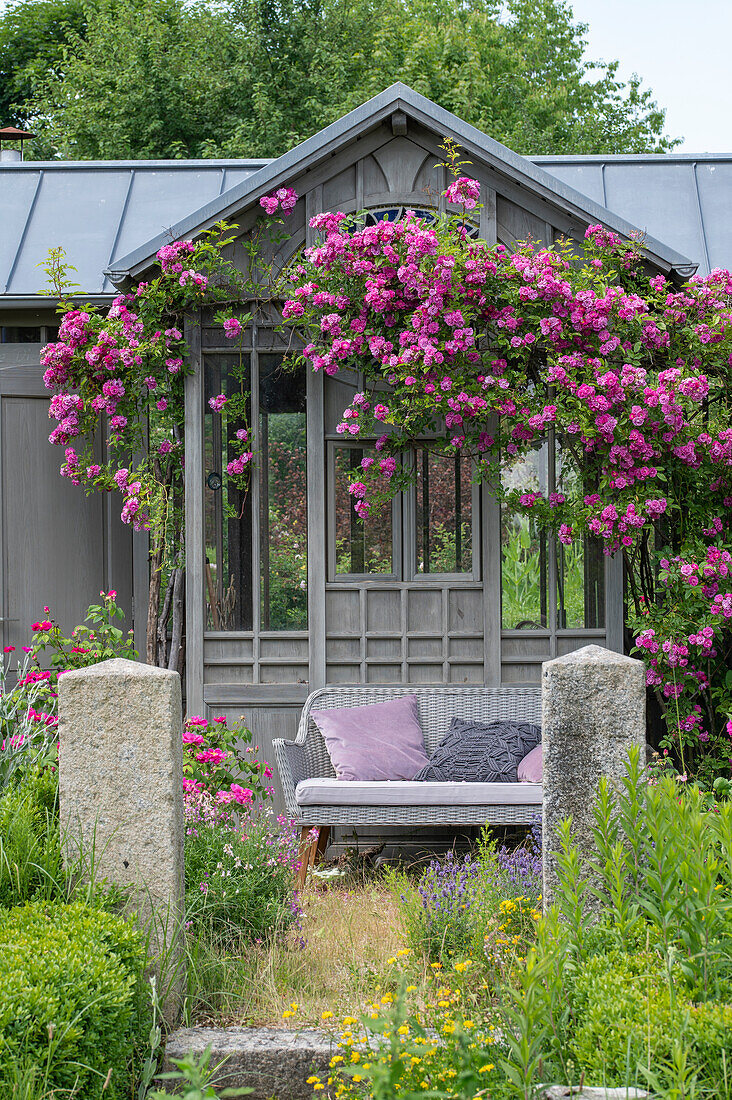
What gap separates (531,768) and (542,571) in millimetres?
1372

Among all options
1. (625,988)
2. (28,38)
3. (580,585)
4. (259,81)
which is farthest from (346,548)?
(28,38)

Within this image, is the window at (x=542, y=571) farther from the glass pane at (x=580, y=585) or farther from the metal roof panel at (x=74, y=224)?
the metal roof panel at (x=74, y=224)

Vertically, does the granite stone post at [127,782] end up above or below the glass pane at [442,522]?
below

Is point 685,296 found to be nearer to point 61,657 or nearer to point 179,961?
point 61,657

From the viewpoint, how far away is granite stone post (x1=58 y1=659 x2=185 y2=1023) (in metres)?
3.30

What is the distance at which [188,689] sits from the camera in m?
6.09

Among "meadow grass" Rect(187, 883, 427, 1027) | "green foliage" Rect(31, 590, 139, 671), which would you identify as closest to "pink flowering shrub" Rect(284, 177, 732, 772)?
"green foliage" Rect(31, 590, 139, 671)

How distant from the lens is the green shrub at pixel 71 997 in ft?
8.28

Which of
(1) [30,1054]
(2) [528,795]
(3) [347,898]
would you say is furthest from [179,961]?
(2) [528,795]

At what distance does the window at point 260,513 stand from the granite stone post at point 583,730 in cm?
304

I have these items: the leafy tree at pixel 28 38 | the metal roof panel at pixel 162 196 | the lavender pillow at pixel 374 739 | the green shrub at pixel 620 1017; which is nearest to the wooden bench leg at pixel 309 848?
the lavender pillow at pixel 374 739

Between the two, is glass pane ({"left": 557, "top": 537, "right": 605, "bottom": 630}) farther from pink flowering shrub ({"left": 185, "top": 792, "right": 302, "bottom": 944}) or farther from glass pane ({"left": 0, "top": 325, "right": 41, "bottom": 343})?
glass pane ({"left": 0, "top": 325, "right": 41, "bottom": 343})

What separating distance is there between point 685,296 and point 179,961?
4392 mm

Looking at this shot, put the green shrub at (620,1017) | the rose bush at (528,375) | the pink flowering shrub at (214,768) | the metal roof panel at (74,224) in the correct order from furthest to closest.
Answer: the metal roof panel at (74,224) < the rose bush at (528,375) < the pink flowering shrub at (214,768) < the green shrub at (620,1017)
